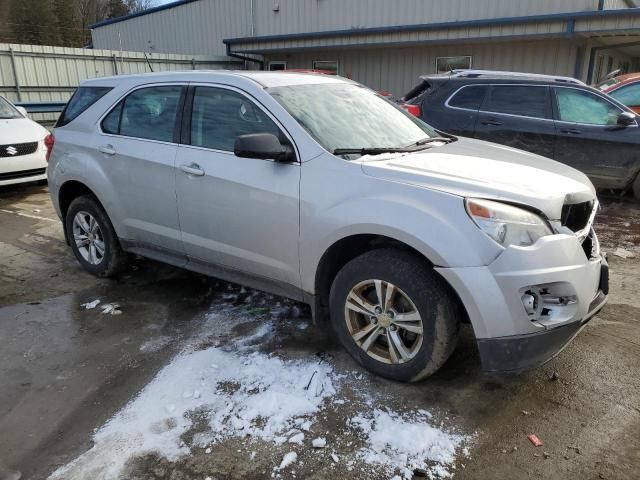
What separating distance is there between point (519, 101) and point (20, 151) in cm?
764

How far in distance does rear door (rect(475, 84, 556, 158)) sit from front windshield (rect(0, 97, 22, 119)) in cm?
768

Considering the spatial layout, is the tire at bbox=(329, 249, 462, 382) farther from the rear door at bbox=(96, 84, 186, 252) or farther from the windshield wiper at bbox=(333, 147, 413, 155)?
the rear door at bbox=(96, 84, 186, 252)

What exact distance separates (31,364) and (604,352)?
383cm

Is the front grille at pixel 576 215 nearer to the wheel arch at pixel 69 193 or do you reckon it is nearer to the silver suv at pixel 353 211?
the silver suv at pixel 353 211

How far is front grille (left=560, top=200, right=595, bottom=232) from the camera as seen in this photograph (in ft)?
9.52

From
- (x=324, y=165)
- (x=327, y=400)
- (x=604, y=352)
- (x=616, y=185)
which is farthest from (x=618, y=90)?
(x=327, y=400)

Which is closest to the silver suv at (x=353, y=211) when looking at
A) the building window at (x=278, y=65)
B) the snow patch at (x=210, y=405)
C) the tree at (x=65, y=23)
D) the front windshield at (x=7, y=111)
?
the snow patch at (x=210, y=405)

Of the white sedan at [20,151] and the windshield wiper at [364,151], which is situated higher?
the windshield wiper at [364,151]

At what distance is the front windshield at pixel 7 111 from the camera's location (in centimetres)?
890

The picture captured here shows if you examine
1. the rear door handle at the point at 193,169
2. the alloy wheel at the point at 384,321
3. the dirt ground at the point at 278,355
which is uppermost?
the rear door handle at the point at 193,169

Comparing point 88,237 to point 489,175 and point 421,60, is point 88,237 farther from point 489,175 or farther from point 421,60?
point 421,60

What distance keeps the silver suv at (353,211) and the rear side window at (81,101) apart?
0.13ft

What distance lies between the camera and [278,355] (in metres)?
3.48

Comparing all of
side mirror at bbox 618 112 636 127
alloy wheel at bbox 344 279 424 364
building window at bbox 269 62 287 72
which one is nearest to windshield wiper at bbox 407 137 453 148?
alloy wheel at bbox 344 279 424 364
